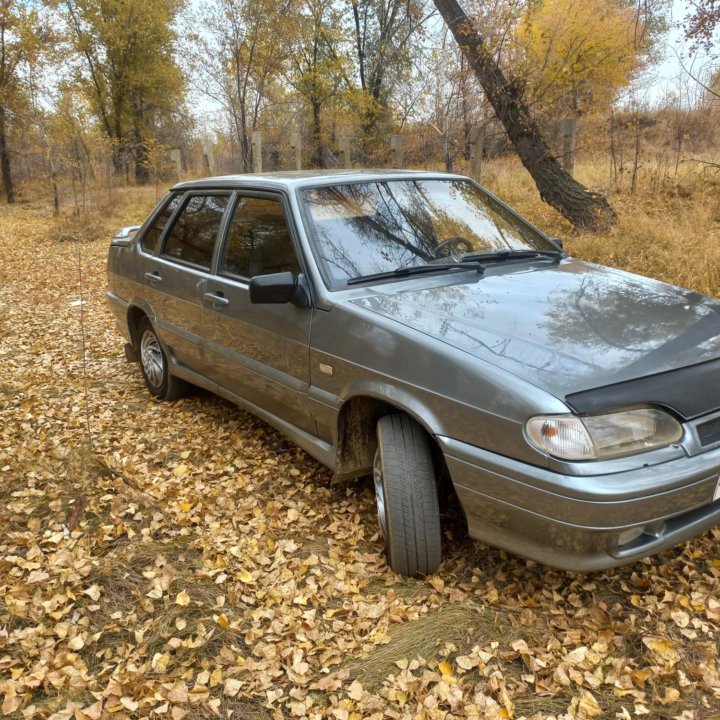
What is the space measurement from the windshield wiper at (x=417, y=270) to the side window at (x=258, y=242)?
0.35 metres

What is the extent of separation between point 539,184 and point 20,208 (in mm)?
19107

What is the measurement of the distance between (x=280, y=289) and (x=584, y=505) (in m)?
1.72

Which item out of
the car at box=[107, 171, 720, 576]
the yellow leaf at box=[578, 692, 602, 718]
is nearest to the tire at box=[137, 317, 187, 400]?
the car at box=[107, 171, 720, 576]

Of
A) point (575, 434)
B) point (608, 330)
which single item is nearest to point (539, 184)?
point (608, 330)

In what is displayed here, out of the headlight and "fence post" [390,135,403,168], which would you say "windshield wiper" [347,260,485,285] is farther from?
"fence post" [390,135,403,168]

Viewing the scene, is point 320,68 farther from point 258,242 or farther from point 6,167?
point 258,242

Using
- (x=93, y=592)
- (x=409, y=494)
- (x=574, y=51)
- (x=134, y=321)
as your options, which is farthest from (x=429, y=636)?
(x=574, y=51)

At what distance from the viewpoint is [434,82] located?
17.8m

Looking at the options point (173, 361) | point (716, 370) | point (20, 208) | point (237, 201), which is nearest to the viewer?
point (716, 370)

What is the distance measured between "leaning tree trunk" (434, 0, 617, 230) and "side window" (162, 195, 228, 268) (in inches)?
248

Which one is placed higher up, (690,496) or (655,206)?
(655,206)

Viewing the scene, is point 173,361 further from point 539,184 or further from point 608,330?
point 539,184

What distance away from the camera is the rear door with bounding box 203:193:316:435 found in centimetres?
344

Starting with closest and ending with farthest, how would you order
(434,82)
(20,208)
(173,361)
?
(173,361), (434,82), (20,208)
